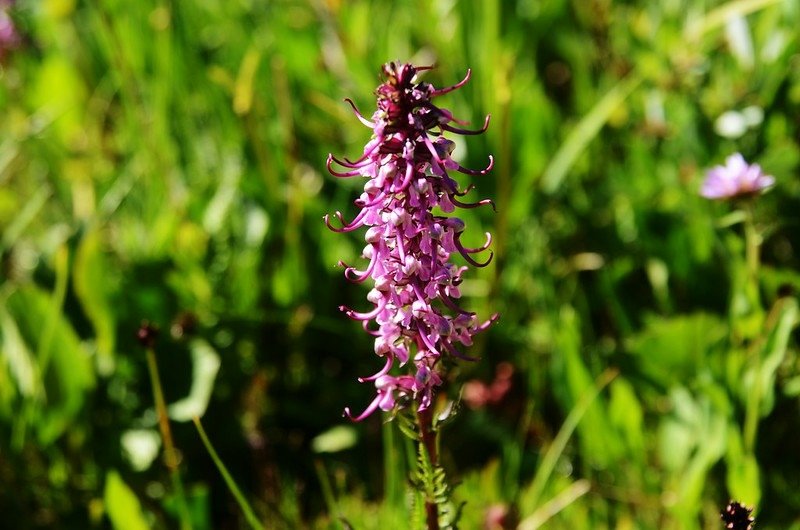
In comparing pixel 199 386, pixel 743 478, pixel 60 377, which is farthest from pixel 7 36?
pixel 743 478

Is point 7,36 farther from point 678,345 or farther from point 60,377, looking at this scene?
point 678,345

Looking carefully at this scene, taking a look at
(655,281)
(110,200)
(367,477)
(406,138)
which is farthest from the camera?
(110,200)

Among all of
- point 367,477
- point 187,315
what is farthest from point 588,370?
point 187,315

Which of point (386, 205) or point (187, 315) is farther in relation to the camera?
point (187, 315)

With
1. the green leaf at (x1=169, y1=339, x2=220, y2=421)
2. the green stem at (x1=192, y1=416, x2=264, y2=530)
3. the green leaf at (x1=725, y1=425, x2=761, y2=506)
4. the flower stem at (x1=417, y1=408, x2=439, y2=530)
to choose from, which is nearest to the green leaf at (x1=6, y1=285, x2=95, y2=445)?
the green leaf at (x1=169, y1=339, x2=220, y2=421)

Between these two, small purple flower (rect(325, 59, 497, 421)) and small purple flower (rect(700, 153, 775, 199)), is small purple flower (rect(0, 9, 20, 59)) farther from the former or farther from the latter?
small purple flower (rect(325, 59, 497, 421))

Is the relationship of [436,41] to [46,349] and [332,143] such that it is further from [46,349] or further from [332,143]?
[46,349]

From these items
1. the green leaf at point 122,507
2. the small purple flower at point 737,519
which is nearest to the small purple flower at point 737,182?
the small purple flower at point 737,519

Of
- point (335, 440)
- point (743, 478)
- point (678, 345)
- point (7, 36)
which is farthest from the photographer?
point (7, 36)
